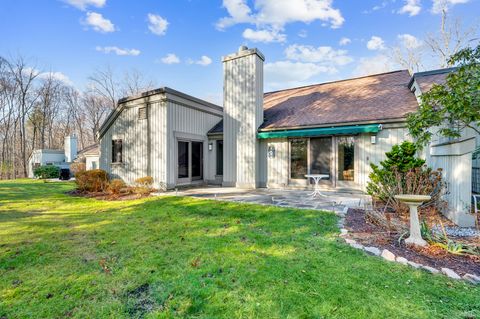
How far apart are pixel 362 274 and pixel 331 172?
8260 millimetres

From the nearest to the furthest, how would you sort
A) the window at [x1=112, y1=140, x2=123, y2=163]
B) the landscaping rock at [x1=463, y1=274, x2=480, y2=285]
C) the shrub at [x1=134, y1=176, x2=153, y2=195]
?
the landscaping rock at [x1=463, y1=274, x2=480, y2=285]
the shrub at [x1=134, y1=176, x2=153, y2=195]
the window at [x1=112, y1=140, x2=123, y2=163]

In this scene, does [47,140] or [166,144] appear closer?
[166,144]

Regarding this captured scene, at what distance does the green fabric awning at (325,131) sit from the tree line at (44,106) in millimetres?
30902

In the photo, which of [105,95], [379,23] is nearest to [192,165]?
[379,23]

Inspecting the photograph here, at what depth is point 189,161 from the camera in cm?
1335

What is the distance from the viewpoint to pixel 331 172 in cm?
1140

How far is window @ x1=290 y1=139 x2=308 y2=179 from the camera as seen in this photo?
12055 millimetres

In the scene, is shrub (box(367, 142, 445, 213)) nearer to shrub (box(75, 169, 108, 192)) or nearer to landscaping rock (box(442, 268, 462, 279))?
landscaping rock (box(442, 268, 462, 279))

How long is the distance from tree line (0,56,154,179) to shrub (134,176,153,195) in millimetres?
29329

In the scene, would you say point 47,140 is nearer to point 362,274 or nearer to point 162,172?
point 162,172

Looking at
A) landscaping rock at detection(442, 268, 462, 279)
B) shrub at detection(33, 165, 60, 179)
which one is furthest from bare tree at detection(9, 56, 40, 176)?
landscaping rock at detection(442, 268, 462, 279)

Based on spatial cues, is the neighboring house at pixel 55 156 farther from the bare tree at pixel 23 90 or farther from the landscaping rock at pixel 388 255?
the landscaping rock at pixel 388 255

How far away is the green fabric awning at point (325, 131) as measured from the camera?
1010cm

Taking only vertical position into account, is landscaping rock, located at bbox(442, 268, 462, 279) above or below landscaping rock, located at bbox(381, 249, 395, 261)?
below
